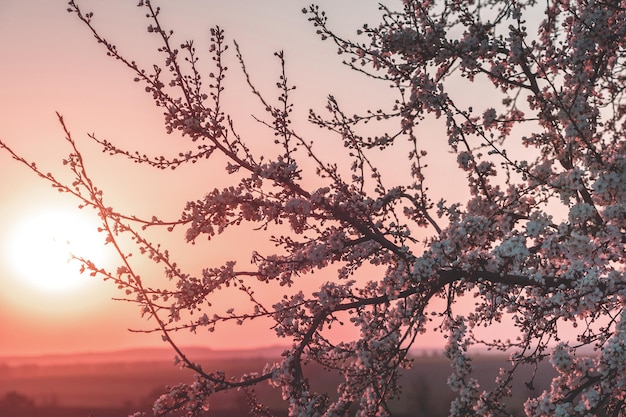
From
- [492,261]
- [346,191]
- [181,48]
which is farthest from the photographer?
[346,191]

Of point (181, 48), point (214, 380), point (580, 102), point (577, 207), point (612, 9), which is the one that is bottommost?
point (214, 380)

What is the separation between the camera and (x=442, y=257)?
8742 mm

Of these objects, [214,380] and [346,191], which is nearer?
[214,380]

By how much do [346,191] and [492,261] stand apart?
8.28 ft

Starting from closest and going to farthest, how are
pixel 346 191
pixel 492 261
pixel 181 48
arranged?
pixel 492 261 → pixel 181 48 → pixel 346 191

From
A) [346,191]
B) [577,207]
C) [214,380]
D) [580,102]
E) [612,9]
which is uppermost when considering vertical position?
[612,9]

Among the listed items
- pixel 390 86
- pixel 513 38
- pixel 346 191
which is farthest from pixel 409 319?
pixel 513 38

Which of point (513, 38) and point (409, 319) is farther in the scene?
point (513, 38)

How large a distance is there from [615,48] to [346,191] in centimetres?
470

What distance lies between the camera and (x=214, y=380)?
28.5 ft

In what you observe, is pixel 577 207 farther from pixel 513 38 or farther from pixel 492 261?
pixel 513 38

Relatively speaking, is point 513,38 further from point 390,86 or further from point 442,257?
point 442,257

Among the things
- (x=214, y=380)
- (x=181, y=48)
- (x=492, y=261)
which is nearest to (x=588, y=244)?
(x=492, y=261)

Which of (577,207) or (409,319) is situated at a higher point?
(577,207)
